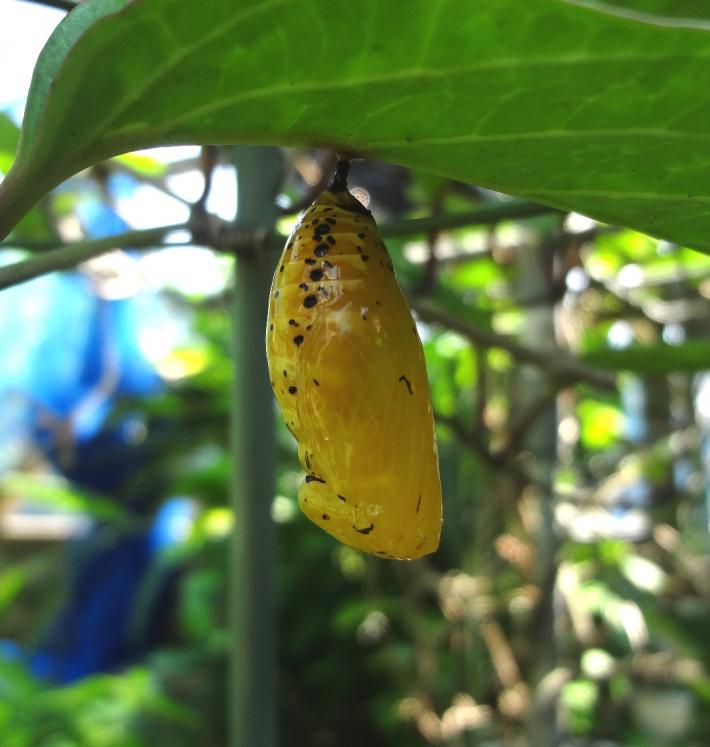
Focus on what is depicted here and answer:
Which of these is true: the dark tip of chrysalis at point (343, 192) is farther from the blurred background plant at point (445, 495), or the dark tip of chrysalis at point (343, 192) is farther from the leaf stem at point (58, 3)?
the leaf stem at point (58, 3)

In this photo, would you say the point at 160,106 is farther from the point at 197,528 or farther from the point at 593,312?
the point at 197,528

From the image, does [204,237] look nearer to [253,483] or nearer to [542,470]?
[253,483]

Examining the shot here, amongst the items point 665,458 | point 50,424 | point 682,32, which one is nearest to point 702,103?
point 682,32

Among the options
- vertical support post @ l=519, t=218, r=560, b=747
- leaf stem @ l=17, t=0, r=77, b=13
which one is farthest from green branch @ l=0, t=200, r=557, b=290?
vertical support post @ l=519, t=218, r=560, b=747

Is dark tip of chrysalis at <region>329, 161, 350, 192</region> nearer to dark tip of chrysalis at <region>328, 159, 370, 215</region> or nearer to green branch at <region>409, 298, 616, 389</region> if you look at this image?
dark tip of chrysalis at <region>328, 159, 370, 215</region>

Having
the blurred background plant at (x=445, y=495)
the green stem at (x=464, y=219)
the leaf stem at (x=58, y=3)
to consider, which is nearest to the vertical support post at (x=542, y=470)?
the blurred background plant at (x=445, y=495)

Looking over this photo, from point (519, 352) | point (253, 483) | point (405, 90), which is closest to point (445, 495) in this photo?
point (519, 352)
